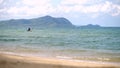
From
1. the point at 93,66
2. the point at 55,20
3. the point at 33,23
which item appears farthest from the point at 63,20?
the point at 93,66

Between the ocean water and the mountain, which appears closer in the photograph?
the ocean water

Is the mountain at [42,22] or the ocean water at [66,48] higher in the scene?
the mountain at [42,22]

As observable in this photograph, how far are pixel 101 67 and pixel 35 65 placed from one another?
8.78 ft

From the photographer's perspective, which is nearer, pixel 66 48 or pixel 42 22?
pixel 66 48

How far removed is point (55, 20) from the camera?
150 metres

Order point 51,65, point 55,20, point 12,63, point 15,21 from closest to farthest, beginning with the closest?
point 12,63
point 51,65
point 15,21
point 55,20

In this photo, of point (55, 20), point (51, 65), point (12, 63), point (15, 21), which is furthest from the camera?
point (55, 20)

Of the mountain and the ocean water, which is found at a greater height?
the mountain

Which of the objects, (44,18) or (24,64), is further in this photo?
(44,18)

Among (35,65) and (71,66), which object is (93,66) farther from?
(35,65)

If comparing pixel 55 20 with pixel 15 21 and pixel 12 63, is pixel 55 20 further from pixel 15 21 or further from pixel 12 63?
pixel 12 63

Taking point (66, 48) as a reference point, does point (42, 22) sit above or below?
above

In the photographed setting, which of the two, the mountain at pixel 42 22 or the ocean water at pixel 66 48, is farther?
the mountain at pixel 42 22

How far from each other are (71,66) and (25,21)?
134568 mm
